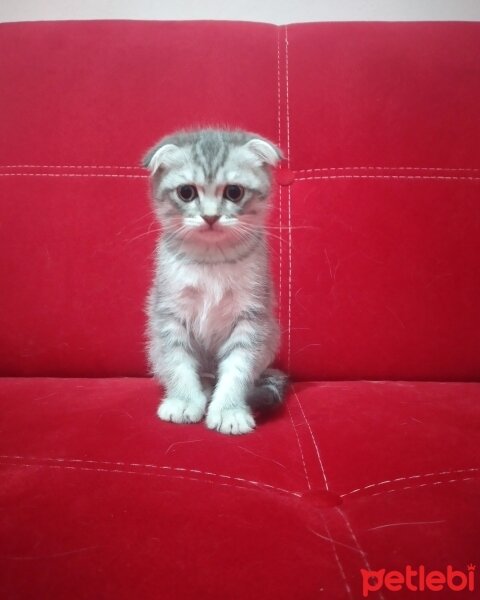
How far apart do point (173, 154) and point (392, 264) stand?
1.94 feet

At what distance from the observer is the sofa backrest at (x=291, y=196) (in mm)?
1336

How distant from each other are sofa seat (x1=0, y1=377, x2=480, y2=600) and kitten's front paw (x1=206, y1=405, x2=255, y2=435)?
0.02 metres

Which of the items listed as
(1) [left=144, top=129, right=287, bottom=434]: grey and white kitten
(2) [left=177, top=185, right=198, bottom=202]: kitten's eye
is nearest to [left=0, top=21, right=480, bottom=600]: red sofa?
(1) [left=144, top=129, right=287, bottom=434]: grey and white kitten

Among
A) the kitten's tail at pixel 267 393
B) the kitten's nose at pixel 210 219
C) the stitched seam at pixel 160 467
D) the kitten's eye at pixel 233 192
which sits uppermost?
the kitten's eye at pixel 233 192

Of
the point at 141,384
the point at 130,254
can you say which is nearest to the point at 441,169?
the point at 130,254

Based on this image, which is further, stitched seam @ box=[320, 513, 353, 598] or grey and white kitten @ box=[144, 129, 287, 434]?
grey and white kitten @ box=[144, 129, 287, 434]

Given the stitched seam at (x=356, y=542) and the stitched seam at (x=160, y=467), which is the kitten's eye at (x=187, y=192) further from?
the stitched seam at (x=356, y=542)

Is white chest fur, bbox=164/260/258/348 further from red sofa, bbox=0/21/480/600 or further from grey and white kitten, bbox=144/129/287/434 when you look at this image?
red sofa, bbox=0/21/480/600

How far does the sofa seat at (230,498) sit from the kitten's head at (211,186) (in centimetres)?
37

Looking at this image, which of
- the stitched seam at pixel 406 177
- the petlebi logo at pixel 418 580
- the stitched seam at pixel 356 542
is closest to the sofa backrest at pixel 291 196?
the stitched seam at pixel 406 177

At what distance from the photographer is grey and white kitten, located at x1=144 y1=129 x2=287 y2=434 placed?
42.6 inches

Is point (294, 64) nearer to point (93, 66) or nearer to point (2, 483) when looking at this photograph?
point (93, 66)

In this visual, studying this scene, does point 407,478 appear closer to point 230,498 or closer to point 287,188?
point 230,498

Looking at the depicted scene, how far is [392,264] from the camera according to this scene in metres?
1.34
